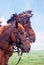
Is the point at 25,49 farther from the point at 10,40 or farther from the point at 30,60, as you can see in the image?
the point at 30,60

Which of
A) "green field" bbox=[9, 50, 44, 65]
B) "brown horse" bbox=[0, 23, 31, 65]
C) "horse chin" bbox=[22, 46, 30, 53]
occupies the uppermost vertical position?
"brown horse" bbox=[0, 23, 31, 65]

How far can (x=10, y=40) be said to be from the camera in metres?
9.55

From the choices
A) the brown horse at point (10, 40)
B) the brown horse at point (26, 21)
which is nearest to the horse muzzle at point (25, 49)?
the brown horse at point (10, 40)

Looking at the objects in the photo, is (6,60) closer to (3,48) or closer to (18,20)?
(3,48)

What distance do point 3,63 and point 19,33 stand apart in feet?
2.95

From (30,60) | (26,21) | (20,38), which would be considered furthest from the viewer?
(30,60)

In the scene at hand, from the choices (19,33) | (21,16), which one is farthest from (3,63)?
(21,16)

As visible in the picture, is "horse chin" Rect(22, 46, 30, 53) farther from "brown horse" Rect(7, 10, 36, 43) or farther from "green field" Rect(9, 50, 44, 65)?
"green field" Rect(9, 50, 44, 65)

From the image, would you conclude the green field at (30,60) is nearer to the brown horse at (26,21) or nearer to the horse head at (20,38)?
the brown horse at (26,21)

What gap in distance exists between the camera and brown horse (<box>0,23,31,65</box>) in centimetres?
948

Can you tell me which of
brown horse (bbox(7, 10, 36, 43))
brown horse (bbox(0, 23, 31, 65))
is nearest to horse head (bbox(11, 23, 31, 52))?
brown horse (bbox(0, 23, 31, 65))

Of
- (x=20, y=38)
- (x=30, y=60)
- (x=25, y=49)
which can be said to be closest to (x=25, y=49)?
(x=25, y=49)

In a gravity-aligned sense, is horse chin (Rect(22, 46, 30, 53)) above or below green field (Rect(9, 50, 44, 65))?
above

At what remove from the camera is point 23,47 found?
31.4ft
